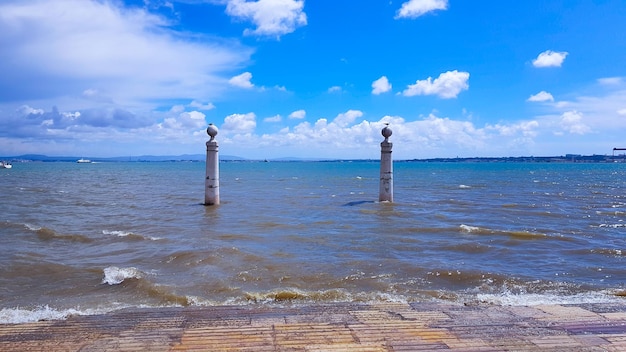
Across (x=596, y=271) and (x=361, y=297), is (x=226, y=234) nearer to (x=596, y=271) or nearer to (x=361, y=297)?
(x=361, y=297)

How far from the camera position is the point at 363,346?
4867 millimetres

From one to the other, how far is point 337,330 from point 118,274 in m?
7.10

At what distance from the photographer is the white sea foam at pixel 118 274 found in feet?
33.4

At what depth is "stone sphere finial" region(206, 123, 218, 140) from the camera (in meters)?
23.2

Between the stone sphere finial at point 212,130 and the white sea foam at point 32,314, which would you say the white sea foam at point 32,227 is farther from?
the white sea foam at point 32,314

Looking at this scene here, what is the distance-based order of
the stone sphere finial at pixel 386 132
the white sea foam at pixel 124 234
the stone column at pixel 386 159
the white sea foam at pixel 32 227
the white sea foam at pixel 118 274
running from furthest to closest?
the stone column at pixel 386 159 < the stone sphere finial at pixel 386 132 < the white sea foam at pixel 32 227 < the white sea foam at pixel 124 234 < the white sea foam at pixel 118 274

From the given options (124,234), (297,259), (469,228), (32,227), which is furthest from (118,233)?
(469,228)

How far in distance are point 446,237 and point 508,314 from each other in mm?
10478

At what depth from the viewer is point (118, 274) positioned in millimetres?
10586

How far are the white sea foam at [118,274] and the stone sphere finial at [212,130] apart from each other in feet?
41.8

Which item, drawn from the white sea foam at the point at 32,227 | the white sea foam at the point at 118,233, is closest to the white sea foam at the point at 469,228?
the white sea foam at the point at 118,233

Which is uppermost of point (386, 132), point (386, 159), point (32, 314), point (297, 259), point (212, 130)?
point (386, 132)

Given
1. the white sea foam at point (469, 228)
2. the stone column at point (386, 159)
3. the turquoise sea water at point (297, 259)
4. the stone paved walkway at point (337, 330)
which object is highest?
the stone column at point (386, 159)

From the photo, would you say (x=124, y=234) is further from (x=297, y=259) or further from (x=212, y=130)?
(x=212, y=130)
